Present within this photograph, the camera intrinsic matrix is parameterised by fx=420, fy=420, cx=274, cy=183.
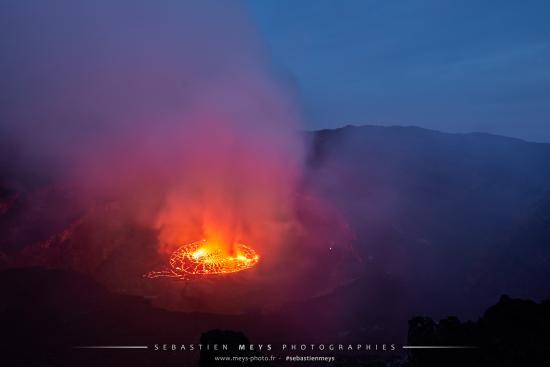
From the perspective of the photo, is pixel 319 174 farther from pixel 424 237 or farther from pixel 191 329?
pixel 191 329

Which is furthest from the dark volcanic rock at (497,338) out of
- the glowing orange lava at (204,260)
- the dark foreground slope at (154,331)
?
the glowing orange lava at (204,260)

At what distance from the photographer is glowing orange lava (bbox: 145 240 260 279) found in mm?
24359

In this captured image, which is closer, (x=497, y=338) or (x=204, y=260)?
(x=497, y=338)

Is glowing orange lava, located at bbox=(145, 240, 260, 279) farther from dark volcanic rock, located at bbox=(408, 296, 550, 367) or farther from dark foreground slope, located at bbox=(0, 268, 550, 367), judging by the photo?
dark volcanic rock, located at bbox=(408, 296, 550, 367)

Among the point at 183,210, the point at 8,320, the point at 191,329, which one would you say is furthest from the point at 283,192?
the point at 8,320

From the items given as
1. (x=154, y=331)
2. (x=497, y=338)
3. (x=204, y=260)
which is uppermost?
(x=204, y=260)

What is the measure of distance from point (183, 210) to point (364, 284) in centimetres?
1314

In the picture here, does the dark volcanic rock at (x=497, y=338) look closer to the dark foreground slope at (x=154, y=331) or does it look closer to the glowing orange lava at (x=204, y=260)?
the dark foreground slope at (x=154, y=331)

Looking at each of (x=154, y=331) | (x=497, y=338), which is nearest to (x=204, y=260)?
(x=154, y=331)

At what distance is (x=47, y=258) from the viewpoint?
84.3 ft

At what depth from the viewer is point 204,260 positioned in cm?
2575

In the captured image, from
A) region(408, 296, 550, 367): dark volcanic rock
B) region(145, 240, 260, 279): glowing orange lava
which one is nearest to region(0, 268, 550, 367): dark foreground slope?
region(408, 296, 550, 367): dark volcanic rock

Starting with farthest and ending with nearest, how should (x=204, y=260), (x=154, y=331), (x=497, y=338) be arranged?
(x=204, y=260), (x=154, y=331), (x=497, y=338)

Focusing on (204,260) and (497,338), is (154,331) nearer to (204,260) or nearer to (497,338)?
(204,260)
